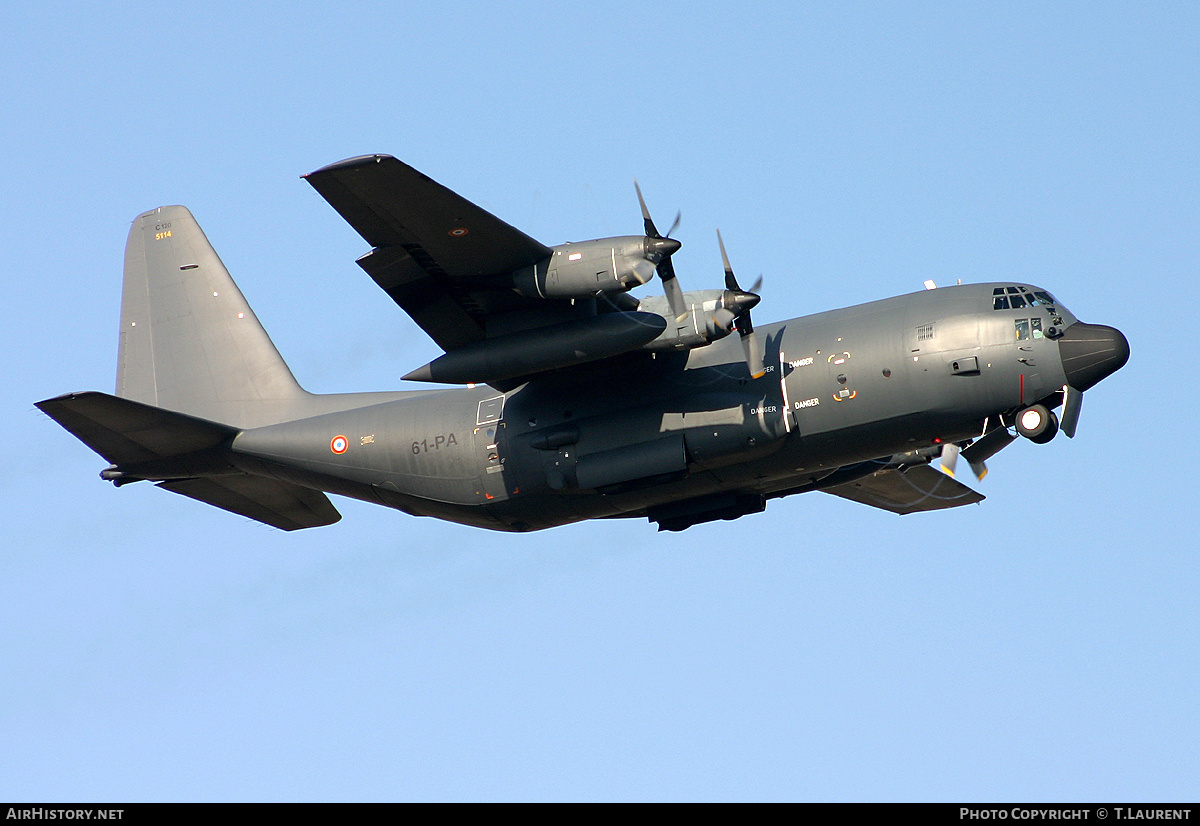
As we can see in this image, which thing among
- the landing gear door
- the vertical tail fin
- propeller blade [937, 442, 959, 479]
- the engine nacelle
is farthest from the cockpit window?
the vertical tail fin

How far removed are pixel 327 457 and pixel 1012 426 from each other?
10.6 meters

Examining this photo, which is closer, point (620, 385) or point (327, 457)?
point (620, 385)

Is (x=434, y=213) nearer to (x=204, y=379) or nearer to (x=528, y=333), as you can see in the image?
(x=528, y=333)

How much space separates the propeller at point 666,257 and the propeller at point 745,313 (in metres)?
0.55

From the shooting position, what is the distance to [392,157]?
16.9 meters

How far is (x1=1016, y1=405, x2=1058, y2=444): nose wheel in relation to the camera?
18969mm

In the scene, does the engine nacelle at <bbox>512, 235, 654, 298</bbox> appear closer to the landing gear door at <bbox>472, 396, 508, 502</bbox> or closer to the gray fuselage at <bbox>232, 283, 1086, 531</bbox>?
the gray fuselage at <bbox>232, 283, 1086, 531</bbox>

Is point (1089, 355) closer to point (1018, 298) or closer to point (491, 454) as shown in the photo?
point (1018, 298)

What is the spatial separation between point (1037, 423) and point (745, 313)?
14.3ft

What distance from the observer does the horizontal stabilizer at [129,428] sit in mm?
20250

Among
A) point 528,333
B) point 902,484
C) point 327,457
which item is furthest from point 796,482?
point 327,457

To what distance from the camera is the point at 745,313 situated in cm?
1908
